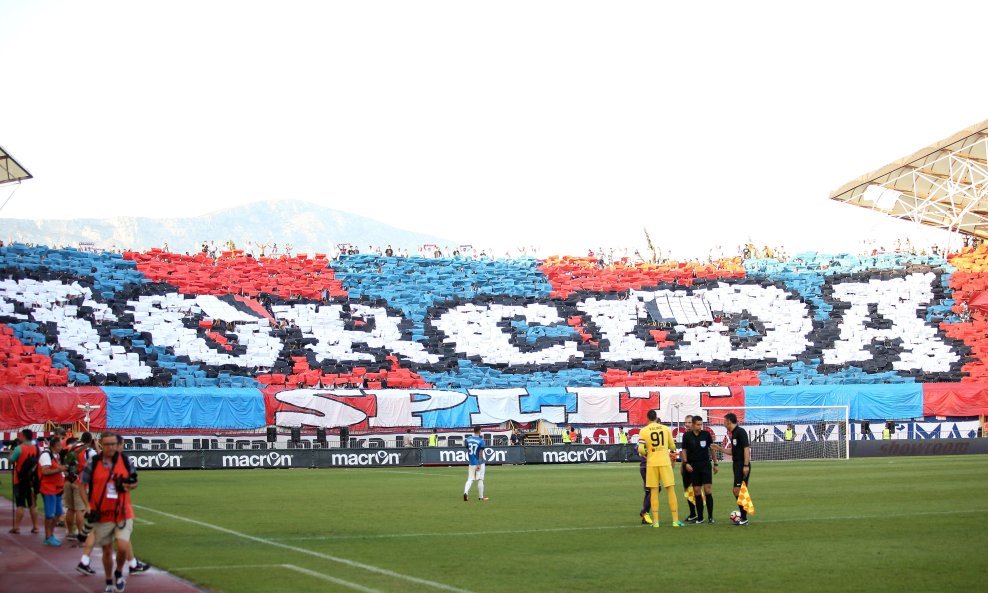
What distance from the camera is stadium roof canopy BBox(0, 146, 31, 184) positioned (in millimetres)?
51156

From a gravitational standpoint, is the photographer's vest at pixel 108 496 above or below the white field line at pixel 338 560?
above

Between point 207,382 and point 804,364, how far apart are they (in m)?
32.2

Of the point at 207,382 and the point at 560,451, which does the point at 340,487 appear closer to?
the point at 560,451

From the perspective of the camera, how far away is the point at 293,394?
53406 millimetres

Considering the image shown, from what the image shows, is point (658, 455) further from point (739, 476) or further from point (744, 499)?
point (744, 499)

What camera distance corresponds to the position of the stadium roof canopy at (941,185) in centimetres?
6538

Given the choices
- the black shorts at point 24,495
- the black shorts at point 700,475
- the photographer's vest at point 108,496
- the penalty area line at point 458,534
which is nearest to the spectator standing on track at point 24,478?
the black shorts at point 24,495

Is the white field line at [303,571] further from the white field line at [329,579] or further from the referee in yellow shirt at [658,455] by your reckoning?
the referee in yellow shirt at [658,455]

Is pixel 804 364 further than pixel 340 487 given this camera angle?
Yes

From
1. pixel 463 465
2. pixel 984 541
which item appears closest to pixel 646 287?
pixel 463 465

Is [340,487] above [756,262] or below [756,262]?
below

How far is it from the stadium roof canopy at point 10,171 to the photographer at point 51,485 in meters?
33.8

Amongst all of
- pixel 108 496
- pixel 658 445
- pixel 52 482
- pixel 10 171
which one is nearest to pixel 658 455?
pixel 658 445

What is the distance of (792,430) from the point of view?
185ft
